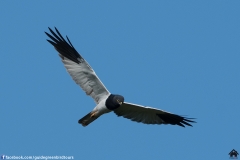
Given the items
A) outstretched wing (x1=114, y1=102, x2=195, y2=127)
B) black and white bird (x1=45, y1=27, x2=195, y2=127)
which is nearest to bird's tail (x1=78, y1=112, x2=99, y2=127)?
black and white bird (x1=45, y1=27, x2=195, y2=127)

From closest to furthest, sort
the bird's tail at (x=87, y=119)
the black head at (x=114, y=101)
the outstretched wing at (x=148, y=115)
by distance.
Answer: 1. the black head at (x=114, y=101)
2. the bird's tail at (x=87, y=119)
3. the outstretched wing at (x=148, y=115)

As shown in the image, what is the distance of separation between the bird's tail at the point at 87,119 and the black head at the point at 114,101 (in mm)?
770

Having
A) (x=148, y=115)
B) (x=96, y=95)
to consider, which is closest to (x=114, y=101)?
(x=96, y=95)

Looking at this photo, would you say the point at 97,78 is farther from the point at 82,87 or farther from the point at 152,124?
the point at 152,124

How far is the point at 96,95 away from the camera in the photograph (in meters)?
20.0

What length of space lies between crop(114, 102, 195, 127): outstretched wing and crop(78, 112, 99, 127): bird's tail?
139 cm

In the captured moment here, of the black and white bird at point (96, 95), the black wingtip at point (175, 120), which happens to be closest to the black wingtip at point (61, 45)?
the black and white bird at point (96, 95)

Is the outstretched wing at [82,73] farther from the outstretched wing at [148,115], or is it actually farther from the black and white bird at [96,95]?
the outstretched wing at [148,115]

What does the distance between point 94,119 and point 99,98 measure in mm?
811

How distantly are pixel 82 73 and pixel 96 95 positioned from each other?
0.98 meters

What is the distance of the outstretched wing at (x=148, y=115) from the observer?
67.8 ft

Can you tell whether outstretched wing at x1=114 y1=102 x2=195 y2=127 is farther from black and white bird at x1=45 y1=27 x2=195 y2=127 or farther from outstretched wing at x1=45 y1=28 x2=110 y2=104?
outstretched wing at x1=45 y1=28 x2=110 y2=104

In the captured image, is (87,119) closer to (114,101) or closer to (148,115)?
(114,101)

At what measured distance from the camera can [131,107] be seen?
809 inches
